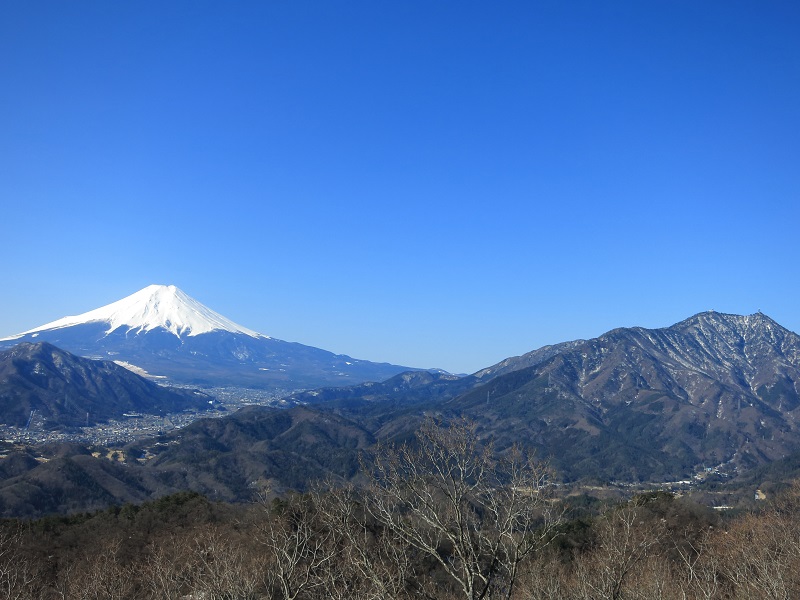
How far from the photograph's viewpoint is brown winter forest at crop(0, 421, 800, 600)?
11.9 m

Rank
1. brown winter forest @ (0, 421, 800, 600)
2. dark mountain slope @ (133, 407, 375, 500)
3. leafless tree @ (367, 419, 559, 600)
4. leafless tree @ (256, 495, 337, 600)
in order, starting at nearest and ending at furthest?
leafless tree @ (367, 419, 559, 600) → brown winter forest @ (0, 421, 800, 600) → leafless tree @ (256, 495, 337, 600) → dark mountain slope @ (133, 407, 375, 500)

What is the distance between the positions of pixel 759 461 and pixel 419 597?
18761 cm

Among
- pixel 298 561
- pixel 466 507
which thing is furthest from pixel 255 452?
pixel 466 507

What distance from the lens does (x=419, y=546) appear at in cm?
1200

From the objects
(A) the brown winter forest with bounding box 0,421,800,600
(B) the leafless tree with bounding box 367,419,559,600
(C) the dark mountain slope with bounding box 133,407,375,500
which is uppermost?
(B) the leafless tree with bounding box 367,419,559,600

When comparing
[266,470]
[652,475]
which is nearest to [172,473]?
[266,470]

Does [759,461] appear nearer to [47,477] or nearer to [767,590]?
[47,477]

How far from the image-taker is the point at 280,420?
618 ft

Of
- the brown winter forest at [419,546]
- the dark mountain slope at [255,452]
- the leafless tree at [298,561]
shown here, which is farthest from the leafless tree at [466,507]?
the dark mountain slope at [255,452]

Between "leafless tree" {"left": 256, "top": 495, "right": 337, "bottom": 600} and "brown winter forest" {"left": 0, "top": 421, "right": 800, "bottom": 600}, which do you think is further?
"leafless tree" {"left": 256, "top": 495, "right": 337, "bottom": 600}

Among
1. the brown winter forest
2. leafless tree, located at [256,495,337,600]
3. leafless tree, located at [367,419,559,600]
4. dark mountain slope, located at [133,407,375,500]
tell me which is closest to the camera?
leafless tree, located at [367,419,559,600]

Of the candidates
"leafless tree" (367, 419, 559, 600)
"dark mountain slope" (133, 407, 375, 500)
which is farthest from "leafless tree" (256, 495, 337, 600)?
"dark mountain slope" (133, 407, 375, 500)

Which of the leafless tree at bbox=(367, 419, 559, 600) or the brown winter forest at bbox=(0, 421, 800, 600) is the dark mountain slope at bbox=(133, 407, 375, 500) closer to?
the brown winter forest at bbox=(0, 421, 800, 600)

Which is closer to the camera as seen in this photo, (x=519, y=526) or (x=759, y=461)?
(x=519, y=526)
